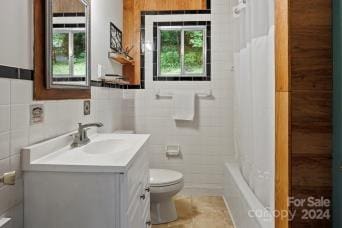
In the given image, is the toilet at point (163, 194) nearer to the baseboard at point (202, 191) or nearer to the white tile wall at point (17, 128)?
the baseboard at point (202, 191)

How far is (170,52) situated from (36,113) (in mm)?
2118

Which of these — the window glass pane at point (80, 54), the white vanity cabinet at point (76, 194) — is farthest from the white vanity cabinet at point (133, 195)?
the window glass pane at point (80, 54)

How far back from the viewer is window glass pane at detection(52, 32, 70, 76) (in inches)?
65.1

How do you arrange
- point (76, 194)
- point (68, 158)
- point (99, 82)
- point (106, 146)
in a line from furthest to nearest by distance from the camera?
point (99, 82) → point (106, 146) → point (68, 158) → point (76, 194)

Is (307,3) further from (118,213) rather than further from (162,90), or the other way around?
(162,90)

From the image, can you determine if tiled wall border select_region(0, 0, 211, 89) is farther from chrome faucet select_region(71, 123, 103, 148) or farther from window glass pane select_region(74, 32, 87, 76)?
chrome faucet select_region(71, 123, 103, 148)

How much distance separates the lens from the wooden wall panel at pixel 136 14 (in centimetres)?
330

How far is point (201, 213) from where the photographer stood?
9.25 feet

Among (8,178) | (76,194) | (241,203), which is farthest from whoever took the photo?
(241,203)

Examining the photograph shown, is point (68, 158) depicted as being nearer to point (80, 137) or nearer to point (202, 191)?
point (80, 137)

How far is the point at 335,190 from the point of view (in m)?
1.37

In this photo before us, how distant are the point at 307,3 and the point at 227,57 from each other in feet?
6.09

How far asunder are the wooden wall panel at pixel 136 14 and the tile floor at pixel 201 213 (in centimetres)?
140

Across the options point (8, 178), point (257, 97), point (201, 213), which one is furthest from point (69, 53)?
point (201, 213)
